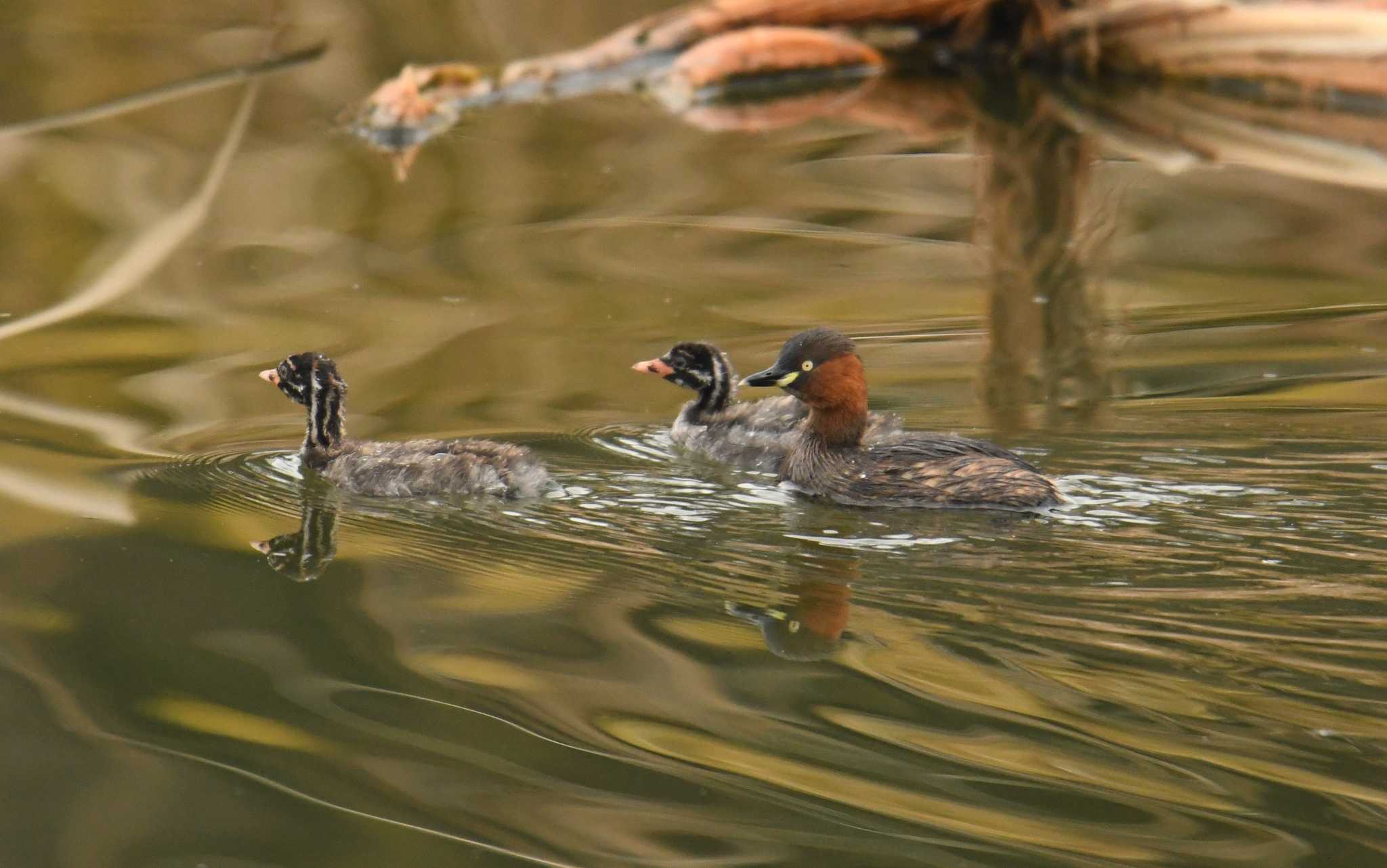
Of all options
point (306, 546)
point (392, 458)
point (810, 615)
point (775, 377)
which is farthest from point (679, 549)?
point (775, 377)

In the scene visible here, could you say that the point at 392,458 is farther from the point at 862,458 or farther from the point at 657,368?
the point at 862,458

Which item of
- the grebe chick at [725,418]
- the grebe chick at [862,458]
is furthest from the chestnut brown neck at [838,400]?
the grebe chick at [725,418]

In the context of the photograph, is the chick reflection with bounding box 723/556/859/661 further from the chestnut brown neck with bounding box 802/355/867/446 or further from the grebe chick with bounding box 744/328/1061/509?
the chestnut brown neck with bounding box 802/355/867/446

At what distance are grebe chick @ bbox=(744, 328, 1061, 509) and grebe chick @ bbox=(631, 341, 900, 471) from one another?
15 cm

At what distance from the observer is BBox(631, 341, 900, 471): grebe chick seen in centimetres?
757

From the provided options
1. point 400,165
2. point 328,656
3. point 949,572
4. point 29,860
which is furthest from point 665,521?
point 400,165

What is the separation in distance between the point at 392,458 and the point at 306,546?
27.2 inches

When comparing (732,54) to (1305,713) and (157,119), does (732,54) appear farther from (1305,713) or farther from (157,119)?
(1305,713)

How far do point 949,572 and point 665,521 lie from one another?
1.04 meters

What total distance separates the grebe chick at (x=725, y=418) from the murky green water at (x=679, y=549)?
0.16m

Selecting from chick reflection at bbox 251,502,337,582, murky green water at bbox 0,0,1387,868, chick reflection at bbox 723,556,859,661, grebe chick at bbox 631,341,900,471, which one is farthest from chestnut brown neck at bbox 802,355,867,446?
chick reflection at bbox 251,502,337,582

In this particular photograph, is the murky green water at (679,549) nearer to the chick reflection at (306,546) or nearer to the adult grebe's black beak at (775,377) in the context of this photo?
the chick reflection at (306,546)

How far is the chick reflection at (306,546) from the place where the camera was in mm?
6012

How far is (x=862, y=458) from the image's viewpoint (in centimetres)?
713
